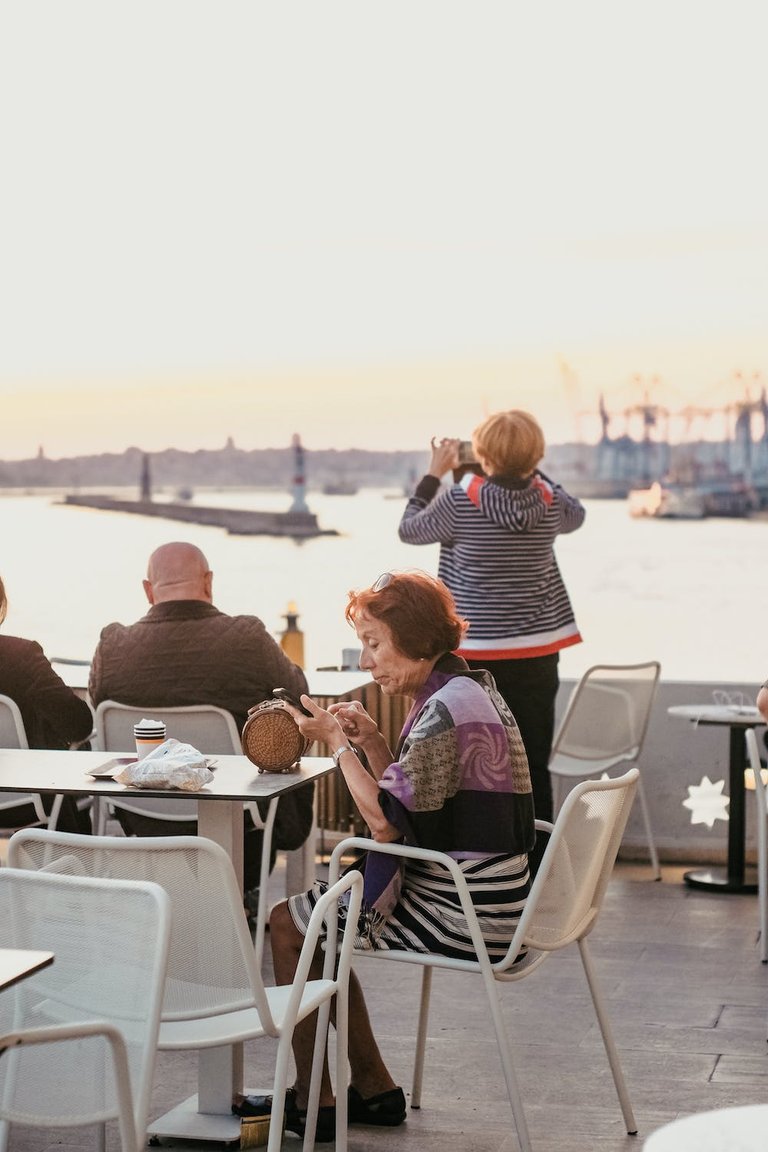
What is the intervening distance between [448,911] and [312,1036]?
36cm

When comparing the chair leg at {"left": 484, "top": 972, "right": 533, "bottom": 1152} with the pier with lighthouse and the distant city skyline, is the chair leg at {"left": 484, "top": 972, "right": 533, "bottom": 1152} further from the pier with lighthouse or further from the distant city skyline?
the pier with lighthouse

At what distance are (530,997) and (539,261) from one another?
6239 millimetres

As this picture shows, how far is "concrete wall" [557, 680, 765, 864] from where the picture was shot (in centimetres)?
562

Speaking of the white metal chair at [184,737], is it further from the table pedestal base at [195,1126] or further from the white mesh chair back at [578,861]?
the white mesh chair back at [578,861]

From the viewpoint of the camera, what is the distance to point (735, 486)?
7.86 m

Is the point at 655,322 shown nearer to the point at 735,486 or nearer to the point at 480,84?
the point at 735,486

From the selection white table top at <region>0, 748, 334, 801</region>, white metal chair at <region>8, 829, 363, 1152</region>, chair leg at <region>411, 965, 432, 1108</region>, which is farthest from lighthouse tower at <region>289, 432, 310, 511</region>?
white metal chair at <region>8, 829, 363, 1152</region>

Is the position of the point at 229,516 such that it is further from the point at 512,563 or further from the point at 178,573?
the point at 178,573

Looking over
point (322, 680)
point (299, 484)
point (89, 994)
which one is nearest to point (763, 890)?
point (322, 680)

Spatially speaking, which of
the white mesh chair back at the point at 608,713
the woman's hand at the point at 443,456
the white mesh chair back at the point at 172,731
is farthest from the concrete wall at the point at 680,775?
the white mesh chair back at the point at 172,731

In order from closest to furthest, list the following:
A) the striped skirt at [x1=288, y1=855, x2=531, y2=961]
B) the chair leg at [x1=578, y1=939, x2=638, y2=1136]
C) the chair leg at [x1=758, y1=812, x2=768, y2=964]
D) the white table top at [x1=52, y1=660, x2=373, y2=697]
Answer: the striped skirt at [x1=288, y1=855, x2=531, y2=961]
the chair leg at [x1=578, y1=939, x2=638, y2=1136]
the chair leg at [x1=758, y1=812, x2=768, y2=964]
the white table top at [x1=52, y1=660, x2=373, y2=697]

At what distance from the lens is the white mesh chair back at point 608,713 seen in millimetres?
5398

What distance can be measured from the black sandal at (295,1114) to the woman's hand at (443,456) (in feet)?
7.72

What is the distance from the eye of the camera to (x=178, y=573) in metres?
3.96
